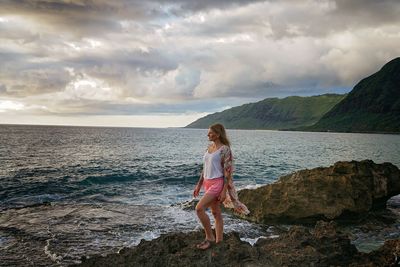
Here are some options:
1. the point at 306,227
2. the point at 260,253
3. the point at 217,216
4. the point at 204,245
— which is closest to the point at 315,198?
the point at 306,227

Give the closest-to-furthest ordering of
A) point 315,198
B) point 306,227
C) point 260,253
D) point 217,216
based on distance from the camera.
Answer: point 260,253, point 217,216, point 306,227, point 315,198

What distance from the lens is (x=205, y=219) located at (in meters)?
8.77

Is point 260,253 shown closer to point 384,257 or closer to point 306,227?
point 384,257

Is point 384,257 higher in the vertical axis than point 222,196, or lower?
lower

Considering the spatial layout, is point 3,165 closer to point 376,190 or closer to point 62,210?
point 62,210

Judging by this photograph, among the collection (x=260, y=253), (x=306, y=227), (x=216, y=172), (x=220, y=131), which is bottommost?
(x=306, y=227)

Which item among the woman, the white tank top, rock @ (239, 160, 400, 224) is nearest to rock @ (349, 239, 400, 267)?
the woman

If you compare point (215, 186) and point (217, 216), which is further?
point (217, 216)

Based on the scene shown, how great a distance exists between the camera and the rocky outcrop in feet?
27.5

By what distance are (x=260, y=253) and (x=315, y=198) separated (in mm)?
8471

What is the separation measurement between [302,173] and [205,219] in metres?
11.6

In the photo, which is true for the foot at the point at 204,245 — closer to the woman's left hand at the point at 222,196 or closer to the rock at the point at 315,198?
the woman's left hand at the point at 222,196

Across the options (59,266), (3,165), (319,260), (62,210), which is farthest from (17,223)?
(3,165)

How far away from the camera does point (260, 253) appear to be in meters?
8.76
